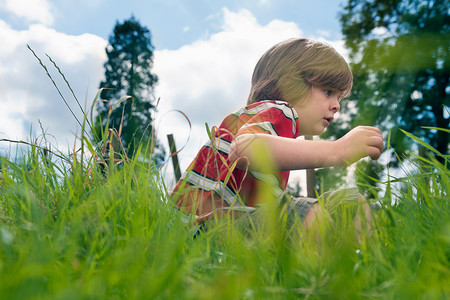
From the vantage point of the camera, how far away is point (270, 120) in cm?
189

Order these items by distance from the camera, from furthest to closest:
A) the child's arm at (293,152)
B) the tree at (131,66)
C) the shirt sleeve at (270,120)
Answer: the tree at (131,66) → the shirt sleeve at (270,120) → the child's arm at (293,152)

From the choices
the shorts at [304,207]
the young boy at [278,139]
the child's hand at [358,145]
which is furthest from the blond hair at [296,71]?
the shorts at [304,207]

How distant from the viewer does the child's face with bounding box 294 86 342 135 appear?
2.51 meters

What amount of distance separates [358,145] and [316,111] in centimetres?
78

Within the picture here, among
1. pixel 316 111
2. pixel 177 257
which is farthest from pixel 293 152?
pixel 316 111

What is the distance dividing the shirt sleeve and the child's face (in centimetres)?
40

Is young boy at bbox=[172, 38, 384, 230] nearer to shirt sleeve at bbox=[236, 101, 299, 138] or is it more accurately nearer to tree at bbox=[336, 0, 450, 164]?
shirt sleeve at bbox=[236, 101, 299, 138]

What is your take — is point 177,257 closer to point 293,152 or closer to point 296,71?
point 293,152

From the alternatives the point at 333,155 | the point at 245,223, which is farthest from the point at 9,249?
the point at 333,155

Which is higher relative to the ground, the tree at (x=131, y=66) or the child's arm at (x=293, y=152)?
the tree at (x=131, y=66)

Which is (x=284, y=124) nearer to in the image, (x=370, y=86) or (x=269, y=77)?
(x=269, y=77)

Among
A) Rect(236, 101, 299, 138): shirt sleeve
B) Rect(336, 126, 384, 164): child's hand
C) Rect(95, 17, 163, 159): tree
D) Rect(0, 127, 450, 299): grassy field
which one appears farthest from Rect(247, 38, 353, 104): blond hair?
Rect(95, 17, 163, 159): tree

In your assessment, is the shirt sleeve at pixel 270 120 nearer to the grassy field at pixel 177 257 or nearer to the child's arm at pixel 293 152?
the child's arm at pixel 293 152

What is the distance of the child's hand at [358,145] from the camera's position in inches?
69.5
